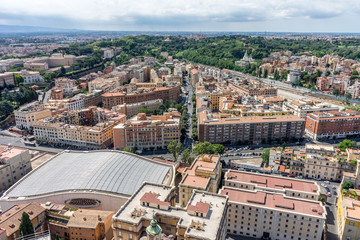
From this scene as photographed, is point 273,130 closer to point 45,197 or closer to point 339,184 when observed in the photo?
point 339,184

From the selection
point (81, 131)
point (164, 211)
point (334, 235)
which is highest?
point (164, 211)

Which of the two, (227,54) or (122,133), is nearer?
(122,133)

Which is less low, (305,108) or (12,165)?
(305,108)

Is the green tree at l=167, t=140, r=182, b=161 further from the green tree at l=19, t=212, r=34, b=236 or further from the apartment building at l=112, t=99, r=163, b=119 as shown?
the green tree at l=19, t=212, r=34, b=236

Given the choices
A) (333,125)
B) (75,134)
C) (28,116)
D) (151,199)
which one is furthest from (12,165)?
(333,125)

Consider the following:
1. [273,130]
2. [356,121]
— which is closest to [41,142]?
[273,130]

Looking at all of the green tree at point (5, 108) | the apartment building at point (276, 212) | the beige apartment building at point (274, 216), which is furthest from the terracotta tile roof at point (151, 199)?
the green tree at point (5, 108)

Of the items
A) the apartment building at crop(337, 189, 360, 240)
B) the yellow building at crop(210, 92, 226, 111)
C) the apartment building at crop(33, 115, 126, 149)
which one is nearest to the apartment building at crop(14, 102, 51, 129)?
the apartment building at crop(33, 115, 126, 149)

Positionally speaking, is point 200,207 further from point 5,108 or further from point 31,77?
point 31,77
